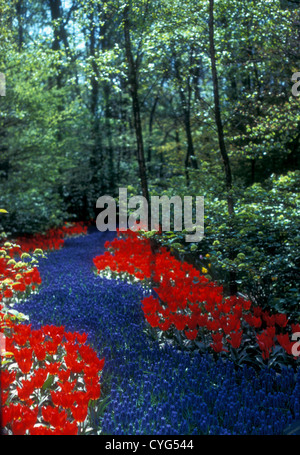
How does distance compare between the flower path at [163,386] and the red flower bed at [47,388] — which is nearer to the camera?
the red flower bed at [47,388]

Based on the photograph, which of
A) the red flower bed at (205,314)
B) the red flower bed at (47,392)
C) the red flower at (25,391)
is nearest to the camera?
the red flower bed at (47,392)

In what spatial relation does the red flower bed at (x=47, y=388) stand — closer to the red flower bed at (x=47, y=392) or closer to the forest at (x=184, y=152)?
the red flower bed at (x=47, y=392)

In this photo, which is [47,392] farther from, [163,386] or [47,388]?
[163,386]

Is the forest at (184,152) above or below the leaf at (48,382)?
above

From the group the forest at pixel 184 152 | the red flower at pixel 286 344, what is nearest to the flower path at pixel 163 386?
the forest at pixel 184 152

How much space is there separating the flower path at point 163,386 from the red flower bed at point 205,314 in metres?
0.22

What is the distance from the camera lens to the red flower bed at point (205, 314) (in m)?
3.87

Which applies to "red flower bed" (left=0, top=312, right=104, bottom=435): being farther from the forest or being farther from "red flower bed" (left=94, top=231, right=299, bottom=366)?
"red flower bed" (left=94, top=231, right=299, bottom=366)

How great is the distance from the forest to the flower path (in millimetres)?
49

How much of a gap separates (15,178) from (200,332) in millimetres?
9782

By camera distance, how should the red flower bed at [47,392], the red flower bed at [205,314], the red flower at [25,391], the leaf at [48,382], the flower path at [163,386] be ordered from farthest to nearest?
the red flower bed at [205,314]
the leaf at [48,382]
the red flower at [25,391]
the flower path at [163,386]
the red flower bed at [47,392]

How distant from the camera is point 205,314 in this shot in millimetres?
4250

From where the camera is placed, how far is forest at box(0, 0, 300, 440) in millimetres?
4859
